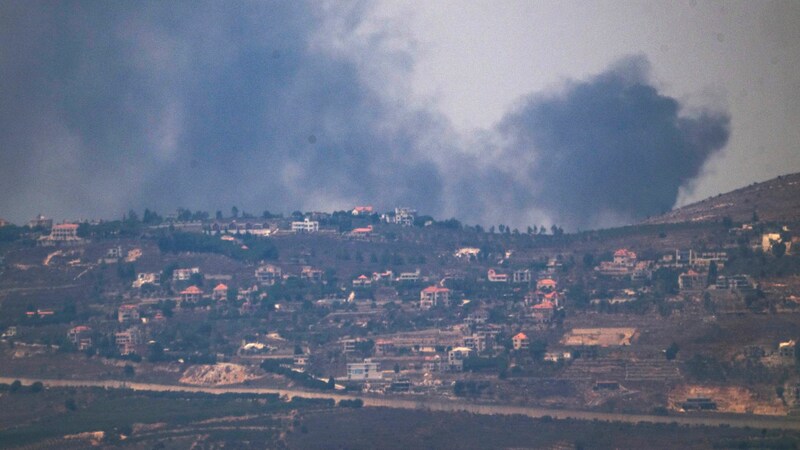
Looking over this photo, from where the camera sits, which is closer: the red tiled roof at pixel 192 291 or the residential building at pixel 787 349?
the residential building at pixel 787 349

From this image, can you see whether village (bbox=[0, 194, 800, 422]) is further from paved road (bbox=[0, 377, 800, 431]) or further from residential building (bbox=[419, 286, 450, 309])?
paved road (bbox=[0, 377, 800, 431])

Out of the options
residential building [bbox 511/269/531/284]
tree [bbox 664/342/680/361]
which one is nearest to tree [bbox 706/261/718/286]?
residential building [bbox 511/269/531/284]

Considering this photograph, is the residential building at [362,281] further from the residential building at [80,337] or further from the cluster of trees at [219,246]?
the residential building at [80,337]

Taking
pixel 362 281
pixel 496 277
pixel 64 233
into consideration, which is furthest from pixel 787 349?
pixel 64 233

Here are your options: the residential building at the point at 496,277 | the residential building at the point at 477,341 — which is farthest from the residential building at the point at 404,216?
the residential building at the point at 477,341

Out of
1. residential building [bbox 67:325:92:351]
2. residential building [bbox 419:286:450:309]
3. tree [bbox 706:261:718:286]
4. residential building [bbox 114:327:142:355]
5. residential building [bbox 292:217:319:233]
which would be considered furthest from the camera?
residential building [bbox 292:217:319:233]

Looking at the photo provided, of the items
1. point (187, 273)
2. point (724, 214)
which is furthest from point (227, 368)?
point (724, 214)

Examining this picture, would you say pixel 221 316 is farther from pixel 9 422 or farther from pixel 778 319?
pixel 778 319
